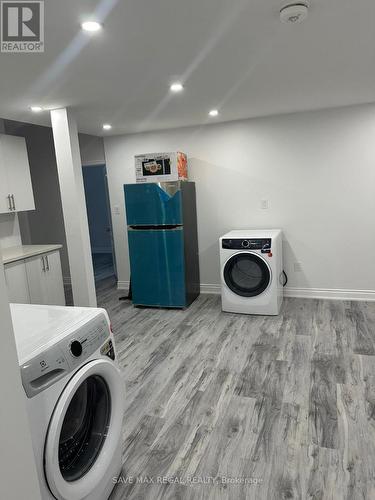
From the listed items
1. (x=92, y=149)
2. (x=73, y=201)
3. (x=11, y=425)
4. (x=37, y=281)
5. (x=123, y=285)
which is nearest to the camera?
(x=11, y=425)

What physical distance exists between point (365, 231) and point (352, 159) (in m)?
0.85

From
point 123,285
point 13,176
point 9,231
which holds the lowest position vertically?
point 123,285

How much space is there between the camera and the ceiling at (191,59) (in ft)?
5.14

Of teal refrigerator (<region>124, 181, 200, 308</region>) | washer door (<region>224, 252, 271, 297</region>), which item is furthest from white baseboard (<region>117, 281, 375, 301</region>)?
teal refrigerator (<region>124, 181, 200, 308</region>)

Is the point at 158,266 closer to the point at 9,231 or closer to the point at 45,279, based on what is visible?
the point at 45,279

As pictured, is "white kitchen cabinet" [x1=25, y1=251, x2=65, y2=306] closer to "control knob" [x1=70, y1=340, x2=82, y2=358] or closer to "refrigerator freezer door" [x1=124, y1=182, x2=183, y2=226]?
"refrigerator freezer door" [x1=124, y1=182, x2=183, y2=226]

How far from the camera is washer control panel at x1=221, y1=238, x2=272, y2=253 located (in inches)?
143

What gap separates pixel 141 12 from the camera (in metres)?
1.53

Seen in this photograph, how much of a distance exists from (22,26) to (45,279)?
8.50 ft

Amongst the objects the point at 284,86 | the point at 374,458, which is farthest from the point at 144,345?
the point at 284,86

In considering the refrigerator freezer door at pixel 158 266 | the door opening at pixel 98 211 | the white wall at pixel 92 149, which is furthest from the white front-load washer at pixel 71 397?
the door opening at pixel 98 211

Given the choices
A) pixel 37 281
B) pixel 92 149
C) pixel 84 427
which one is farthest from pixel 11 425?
pixel 92 149

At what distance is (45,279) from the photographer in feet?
12.1

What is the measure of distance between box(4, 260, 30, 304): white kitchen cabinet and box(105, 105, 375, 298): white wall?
2.24m
